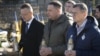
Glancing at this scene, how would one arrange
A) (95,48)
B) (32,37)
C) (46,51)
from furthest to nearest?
1. (32,37)
2. (46,51)
3. (95,48)

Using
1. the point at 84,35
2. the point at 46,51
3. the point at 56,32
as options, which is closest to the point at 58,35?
the point at 56,32

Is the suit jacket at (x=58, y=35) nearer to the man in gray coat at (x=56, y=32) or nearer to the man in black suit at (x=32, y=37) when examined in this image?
the man in gray coat at (x=56, y=32)

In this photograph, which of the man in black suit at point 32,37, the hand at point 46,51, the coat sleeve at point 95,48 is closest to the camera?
the coat sleeve at point 95,48

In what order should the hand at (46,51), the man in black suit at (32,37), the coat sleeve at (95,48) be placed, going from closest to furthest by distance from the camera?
1. the coat sleeve at (95,48)
2. the hand at (46,51)
3. the man in black suit at (32,37)

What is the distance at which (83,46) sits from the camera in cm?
511

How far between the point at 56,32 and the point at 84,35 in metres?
0.78

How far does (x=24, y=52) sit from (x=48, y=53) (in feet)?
3.45

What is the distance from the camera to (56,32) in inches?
228

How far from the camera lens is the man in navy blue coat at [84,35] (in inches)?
199

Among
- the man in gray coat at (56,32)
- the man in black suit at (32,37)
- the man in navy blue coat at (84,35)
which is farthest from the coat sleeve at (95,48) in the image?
the man in black suit at (32,37)

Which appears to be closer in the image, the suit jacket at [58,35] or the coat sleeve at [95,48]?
the coat sleeve at [95,48]

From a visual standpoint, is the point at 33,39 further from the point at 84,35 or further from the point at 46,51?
the point at 84,35

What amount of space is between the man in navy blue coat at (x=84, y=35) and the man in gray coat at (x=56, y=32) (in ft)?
1.82

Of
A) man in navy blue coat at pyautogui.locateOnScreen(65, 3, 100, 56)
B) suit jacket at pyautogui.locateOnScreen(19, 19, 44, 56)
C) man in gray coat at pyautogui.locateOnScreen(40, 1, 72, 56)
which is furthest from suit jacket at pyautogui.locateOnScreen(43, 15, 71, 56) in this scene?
suit jacket at pyautogui.locateOnScreen(19, 19, 44, 56)
